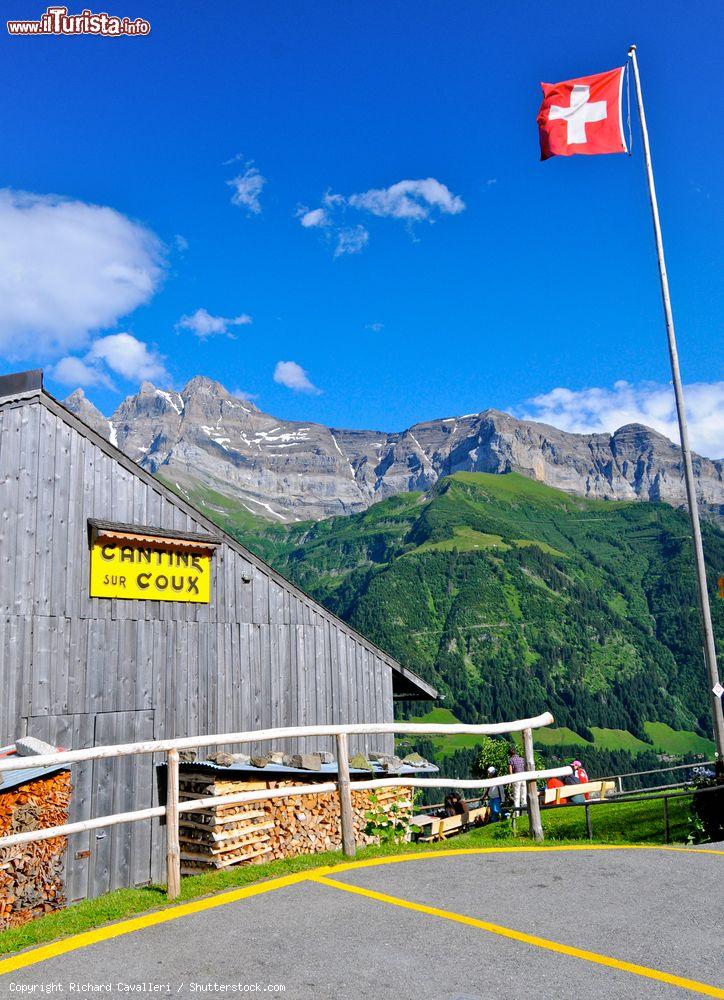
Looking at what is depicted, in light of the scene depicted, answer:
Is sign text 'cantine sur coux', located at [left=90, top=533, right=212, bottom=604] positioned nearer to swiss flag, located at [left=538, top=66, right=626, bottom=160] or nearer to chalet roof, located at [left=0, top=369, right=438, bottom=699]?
chalet roof, located at [left=0, top=369, right=438, bottom=699]

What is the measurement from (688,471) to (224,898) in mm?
12214

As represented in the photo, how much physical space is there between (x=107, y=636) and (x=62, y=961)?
9.63m

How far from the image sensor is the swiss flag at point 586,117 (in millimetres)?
17125

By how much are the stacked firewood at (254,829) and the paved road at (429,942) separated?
11.9 feet

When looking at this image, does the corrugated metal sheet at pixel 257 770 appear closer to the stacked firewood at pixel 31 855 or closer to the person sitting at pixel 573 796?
the stacked firewood at pixel 31 855

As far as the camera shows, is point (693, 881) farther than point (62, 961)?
Yes

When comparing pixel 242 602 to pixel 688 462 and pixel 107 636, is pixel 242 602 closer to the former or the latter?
pixel 107 636

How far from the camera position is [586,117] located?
56.6 ft

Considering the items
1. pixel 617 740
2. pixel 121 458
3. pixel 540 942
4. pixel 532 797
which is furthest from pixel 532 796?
pixel 617 740

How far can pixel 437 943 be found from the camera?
546 cm

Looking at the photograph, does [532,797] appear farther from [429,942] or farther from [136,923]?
[136,923]

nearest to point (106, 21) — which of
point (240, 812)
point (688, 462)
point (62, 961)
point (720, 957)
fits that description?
point (688, 462)

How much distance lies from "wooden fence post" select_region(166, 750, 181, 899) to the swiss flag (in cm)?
1540

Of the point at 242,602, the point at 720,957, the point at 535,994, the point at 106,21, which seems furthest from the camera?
the point at 106,21
